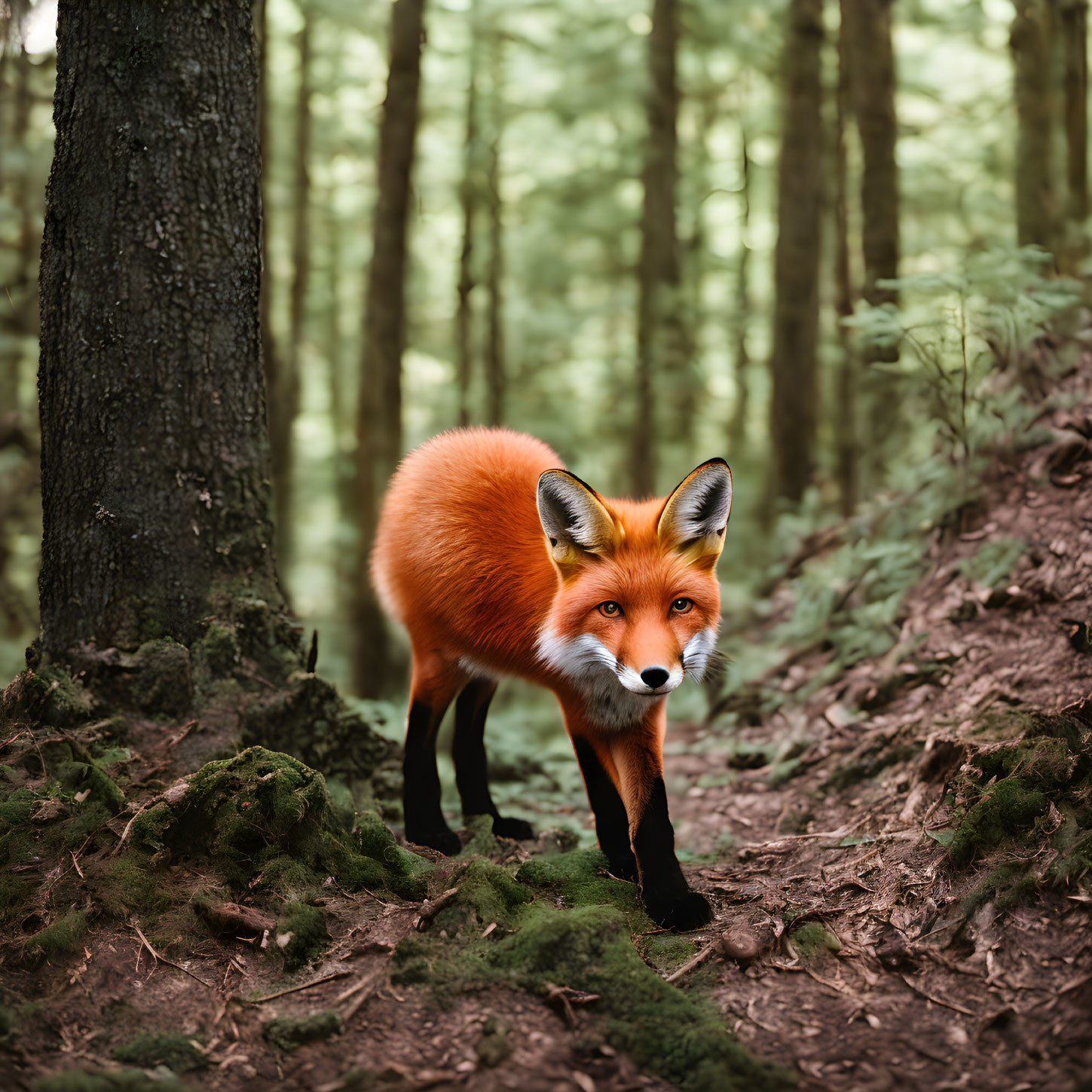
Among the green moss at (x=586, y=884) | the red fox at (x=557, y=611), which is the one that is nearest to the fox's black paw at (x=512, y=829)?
the red fox at (x=557, y=611)

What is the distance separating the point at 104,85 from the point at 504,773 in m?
5.19

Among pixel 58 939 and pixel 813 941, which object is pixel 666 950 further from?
pixel 58 939

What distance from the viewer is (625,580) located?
3484 millimetres

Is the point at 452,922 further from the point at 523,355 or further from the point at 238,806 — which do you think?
the point at 523,355

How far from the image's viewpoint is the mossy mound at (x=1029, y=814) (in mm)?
3029

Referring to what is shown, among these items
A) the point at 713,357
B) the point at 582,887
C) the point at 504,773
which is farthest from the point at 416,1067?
the point at 713,357

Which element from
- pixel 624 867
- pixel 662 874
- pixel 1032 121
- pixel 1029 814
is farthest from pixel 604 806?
pixel 1032 121

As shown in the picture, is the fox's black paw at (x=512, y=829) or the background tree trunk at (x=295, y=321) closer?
the fox's black paw at (x=512, y=829)

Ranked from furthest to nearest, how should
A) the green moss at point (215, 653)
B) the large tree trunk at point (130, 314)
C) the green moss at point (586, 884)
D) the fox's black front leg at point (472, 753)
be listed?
the fox's black front leg at point (472, 753) < the green moss at point (215, 653) < the large tree trunk at point (130, 314) < the green moss at point (586, 884)

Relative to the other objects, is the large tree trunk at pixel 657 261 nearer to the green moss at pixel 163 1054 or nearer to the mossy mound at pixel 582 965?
the mossy mound at pixel 582 965

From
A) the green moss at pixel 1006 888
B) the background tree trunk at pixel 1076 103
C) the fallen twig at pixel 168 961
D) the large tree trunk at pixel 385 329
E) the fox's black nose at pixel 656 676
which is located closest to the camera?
the fallen twig at pixel 168 961

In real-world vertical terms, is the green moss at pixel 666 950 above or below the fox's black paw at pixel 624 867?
below

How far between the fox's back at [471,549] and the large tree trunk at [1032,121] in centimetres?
758

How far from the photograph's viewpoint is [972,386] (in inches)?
249
